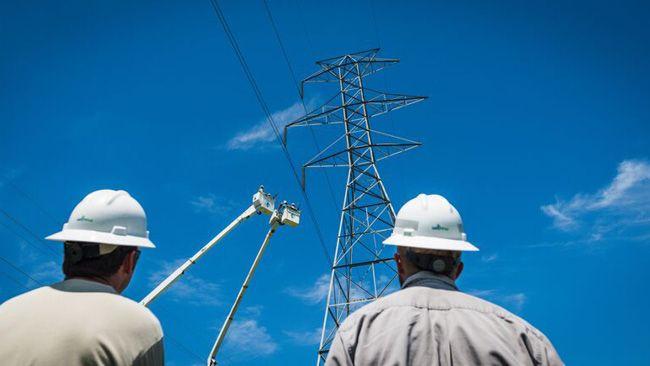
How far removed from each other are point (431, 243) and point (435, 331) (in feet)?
2.81

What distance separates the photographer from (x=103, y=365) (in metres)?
2.71

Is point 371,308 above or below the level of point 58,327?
above

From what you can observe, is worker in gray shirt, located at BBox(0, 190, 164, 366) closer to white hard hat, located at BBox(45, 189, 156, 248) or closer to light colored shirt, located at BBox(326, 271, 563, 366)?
white hard hat, located at BBox(45, 189, 156, 248)

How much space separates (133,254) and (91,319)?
0.77 metres

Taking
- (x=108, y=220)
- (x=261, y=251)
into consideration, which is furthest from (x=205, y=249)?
(x=108, y=220)

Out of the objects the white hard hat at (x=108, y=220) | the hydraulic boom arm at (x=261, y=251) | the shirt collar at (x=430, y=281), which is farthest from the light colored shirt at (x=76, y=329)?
the hydraulic boom arm at (x=261, y=251)

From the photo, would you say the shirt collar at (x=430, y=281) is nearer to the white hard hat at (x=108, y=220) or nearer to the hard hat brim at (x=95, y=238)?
the hard hat brim at (x=95, y=238)

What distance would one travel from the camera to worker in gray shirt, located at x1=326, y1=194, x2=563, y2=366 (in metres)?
2.73

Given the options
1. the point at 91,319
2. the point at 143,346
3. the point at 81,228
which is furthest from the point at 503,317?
the point at 81,228

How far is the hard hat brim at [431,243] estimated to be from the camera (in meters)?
3.47

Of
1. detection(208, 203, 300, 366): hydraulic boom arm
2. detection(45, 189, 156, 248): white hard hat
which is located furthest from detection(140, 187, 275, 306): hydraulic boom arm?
detection(45, 189, 156, 248): white hard hat

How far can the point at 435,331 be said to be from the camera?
9.25 ft

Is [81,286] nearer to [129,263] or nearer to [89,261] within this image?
[89,261]

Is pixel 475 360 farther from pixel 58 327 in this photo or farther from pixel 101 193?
pixel 101 193
